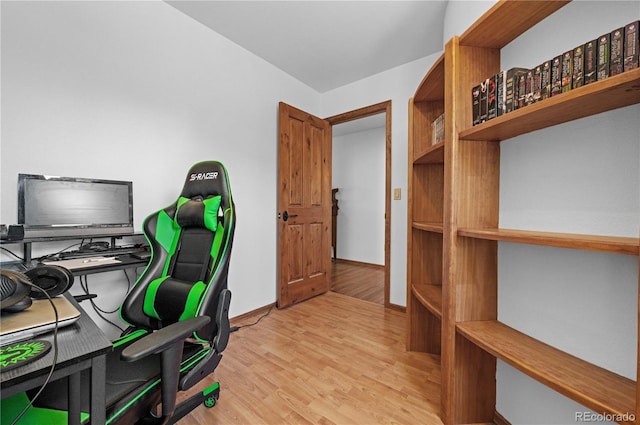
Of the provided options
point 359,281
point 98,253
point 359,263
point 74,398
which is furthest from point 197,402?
point 359,263

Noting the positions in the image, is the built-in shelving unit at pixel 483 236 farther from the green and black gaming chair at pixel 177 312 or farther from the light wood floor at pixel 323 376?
the green and black gaming chair at pixel 177 312

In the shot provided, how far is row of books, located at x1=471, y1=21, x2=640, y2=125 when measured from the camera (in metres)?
0.72

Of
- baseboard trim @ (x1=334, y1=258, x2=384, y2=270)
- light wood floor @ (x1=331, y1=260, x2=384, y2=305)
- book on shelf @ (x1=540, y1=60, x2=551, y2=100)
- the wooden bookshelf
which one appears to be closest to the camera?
book on shelf @ (x1=540, y1=60, x2=551, y2=100)

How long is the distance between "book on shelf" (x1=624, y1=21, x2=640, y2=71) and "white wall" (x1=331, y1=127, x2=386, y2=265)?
13.2 feet

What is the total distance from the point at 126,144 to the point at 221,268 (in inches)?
53.6

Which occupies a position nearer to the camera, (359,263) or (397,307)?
(397,307)

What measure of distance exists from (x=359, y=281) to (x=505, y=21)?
3.40m

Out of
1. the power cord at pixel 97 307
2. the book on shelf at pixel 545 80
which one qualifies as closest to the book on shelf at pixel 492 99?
the book on shelf at pixel 545 80

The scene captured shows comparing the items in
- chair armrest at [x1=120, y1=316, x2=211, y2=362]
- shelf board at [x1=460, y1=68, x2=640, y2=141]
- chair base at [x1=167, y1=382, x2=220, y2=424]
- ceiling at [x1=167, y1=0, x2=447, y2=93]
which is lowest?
chair base at [x1=167, y1=382, x2=220, y2=424]

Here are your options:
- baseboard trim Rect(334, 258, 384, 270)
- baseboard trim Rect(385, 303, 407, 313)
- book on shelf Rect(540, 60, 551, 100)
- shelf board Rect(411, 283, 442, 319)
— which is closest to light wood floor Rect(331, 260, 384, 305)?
baseboard trim Rect(334, 258, 384, 270)

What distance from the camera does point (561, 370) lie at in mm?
855

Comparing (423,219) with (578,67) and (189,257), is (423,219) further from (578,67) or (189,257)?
(189,257)

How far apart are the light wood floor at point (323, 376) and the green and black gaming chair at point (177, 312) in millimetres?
251

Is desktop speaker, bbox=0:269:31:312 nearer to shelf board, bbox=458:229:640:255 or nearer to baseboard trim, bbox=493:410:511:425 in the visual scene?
shelf board, bbox=458:229:640:255
